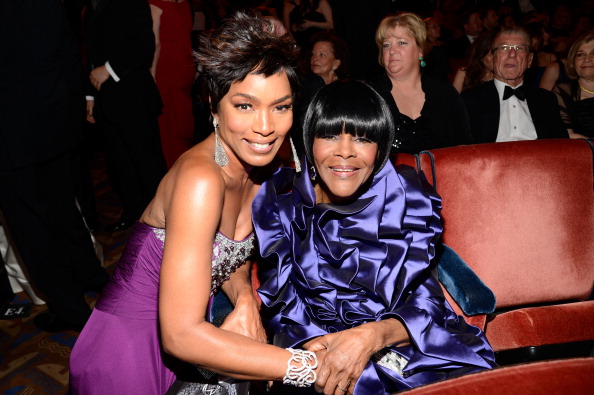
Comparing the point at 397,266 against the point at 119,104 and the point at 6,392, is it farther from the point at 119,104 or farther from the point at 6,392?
the point at 119,104

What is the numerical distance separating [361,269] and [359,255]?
5 centimetres

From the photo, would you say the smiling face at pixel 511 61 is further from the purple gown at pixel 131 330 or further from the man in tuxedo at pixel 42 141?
the man in tuxedo at pixel 42 141

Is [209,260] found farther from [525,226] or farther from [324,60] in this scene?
[324,60]

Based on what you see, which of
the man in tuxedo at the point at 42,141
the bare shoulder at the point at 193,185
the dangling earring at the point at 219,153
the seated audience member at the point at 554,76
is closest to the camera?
the bare shoulder at the point at 193,185

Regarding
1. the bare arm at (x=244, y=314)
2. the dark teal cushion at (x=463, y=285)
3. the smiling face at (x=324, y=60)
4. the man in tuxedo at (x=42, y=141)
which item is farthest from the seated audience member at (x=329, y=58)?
the bare arm at (x=244, y=314)

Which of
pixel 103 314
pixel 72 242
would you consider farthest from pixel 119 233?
pixel 103 314

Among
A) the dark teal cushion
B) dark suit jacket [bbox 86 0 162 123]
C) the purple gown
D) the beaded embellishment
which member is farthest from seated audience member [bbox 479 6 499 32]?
the purple gown

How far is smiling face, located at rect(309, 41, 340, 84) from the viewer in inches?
147

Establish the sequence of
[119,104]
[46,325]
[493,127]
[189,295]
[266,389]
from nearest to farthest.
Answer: [189,295] < [266,389] < [46,325] < [493,127] < [119,104]

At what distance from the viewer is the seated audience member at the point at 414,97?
2619mm

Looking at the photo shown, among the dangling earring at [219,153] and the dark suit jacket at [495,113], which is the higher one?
the dangling earring at [219,153]

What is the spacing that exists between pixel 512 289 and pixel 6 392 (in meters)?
2.39

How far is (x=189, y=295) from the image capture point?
116 centimetres

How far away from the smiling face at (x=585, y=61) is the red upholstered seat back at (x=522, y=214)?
4.30ft
